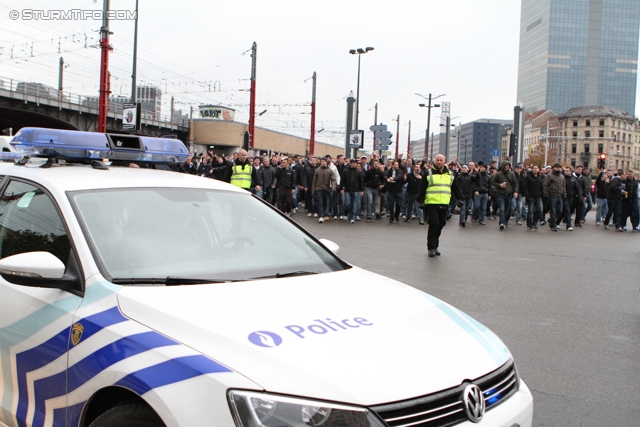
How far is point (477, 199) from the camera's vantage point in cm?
1903

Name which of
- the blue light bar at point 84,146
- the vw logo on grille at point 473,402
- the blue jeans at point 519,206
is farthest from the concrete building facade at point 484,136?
the vw logo on grille at point 473,402

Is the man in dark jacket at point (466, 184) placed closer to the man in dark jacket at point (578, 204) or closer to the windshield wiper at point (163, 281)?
the man in dark jacket at point (578, 204)

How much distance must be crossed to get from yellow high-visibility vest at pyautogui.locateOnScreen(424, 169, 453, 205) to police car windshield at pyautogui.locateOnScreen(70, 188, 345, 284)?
7.83 meters

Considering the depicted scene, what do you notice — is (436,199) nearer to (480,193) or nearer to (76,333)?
(480,193)

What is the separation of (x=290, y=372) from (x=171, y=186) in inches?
69.9

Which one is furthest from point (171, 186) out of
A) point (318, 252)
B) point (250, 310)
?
point (250, 310)

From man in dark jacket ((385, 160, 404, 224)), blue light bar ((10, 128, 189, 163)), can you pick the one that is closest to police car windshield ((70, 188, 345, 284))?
blue light bar ((10, 128, 189, 163))

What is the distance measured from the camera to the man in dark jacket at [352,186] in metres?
17.9

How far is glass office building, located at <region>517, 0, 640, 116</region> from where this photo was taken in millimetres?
148750

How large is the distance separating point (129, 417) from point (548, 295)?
685 centimetres

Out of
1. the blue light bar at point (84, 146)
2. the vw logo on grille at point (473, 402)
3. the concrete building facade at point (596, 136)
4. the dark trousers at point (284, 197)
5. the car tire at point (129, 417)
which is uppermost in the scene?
the concrete building facade at point (596, 136)

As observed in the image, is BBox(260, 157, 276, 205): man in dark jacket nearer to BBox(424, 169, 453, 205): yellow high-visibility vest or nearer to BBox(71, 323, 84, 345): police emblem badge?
BBox(424, 169, 453, 205): yellow high-visibility vest

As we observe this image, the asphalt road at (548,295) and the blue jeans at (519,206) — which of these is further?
the blue jeans at (519,206)

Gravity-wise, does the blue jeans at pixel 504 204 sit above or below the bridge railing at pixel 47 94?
below
